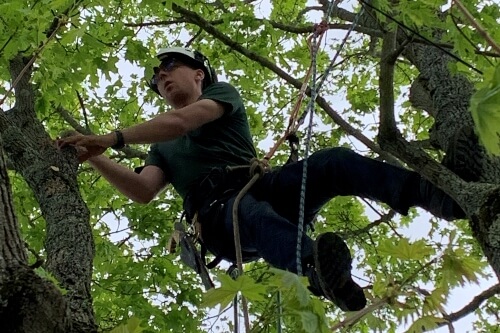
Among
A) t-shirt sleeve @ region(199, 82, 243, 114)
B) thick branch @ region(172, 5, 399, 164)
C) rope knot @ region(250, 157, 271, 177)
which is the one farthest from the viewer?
thick branch @ region(172, 5, 399, 164)

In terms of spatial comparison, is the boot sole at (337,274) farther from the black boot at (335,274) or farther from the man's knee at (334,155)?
the man's knee at (334,155)

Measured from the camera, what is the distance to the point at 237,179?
3443 millimetres

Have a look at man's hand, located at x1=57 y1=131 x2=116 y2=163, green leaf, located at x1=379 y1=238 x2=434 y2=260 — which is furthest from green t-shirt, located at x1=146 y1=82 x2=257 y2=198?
green leaf, located at x1=379 y1=238 x2=434 y2=260

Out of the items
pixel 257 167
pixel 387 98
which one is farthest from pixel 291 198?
pixel 387 98

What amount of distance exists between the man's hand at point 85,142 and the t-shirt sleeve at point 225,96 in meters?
0.66

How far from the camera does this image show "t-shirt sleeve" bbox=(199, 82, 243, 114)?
11.6 feet

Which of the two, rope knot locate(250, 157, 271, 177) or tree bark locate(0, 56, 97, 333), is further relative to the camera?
rope knot locate(250, 157, 271, 177)

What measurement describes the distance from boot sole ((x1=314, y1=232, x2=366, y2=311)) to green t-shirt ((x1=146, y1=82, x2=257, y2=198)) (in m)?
1.13

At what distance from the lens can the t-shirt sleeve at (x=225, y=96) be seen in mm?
3545

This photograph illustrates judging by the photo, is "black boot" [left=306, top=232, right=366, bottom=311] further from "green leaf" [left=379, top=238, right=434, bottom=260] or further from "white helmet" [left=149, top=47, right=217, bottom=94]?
"white helmet" [left=149, top=47, right=217, bottom=94]

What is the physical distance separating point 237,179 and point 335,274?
99cm

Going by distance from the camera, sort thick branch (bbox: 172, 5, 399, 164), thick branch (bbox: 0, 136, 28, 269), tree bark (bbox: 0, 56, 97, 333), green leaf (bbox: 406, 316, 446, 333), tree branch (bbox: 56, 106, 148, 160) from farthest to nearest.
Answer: tree branch (bbox: 56, 106, 148, 160) → thick branch (bbox: 172, 5, 399, 164) → tree bark (bbox: 0, 56, 97, 333) → green leaf (bbox: 406, 316, 446, 333) → thick branch (bbox: 0, 136, 28, 269)

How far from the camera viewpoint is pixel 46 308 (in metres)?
1.68

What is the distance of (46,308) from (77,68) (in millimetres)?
2501
